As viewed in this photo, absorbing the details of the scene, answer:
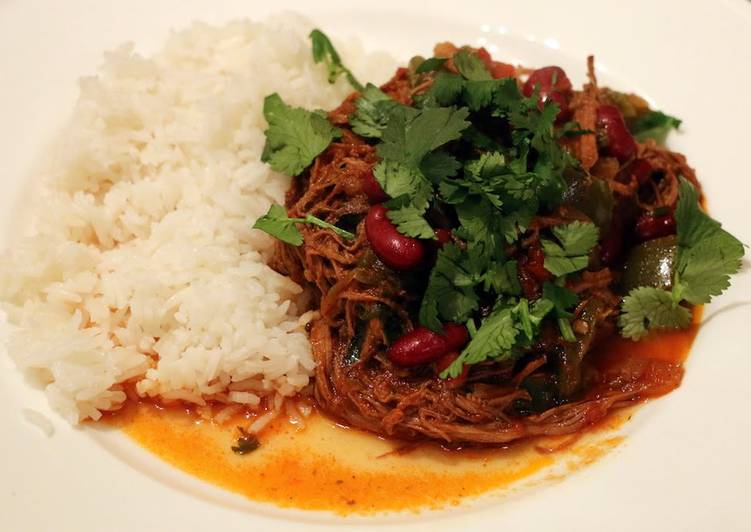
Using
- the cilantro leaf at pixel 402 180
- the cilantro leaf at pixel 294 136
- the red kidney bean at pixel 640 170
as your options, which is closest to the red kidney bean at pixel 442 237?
the cilantro leaf at pixel 402 180

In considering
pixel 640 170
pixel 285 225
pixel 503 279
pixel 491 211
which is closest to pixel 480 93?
pixel 491 211

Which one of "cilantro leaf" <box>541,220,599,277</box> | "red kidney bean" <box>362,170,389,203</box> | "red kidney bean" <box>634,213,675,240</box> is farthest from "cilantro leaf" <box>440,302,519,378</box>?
"red kidney bean" <box>634,213,675,240</box>

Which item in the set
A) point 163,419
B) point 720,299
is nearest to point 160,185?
point 163,419

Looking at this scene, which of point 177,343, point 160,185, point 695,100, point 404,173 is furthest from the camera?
point 695,100

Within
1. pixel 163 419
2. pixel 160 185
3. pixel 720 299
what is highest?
pixel 720 299

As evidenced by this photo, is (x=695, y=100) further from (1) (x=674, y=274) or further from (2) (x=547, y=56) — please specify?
(1) (x=674, y=274)

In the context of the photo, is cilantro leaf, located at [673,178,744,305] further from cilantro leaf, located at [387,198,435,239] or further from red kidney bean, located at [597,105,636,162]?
cilantro leaf, located at [387,198,435,239]

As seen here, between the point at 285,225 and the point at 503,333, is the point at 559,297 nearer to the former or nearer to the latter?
the point at 503,333
